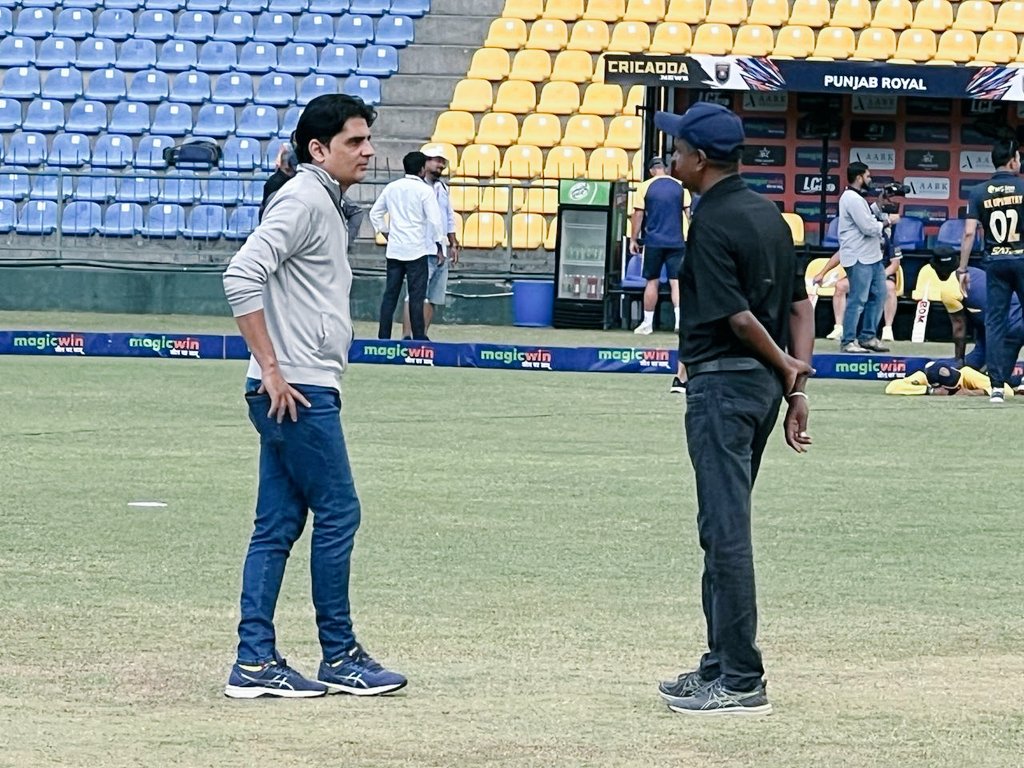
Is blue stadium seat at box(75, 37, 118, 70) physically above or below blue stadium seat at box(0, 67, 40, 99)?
above

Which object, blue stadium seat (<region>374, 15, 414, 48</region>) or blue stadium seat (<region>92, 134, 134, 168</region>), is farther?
blue stadium seat (<region>374, 15, 414, 48</region>)

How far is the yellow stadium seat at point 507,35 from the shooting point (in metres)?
29.3

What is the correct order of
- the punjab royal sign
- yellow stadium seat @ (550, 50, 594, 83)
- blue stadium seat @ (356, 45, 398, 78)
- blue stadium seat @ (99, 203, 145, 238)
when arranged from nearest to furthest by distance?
the punjab royal sign, blue stadium seat @ (99, 203, 145, 238), yellow stadium seat @ (550, 50, 594, 83), blue stadium seat @ (356, 45, 398, 78)

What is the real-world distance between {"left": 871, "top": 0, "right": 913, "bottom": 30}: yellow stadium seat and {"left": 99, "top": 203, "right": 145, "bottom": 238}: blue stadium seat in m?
10.3

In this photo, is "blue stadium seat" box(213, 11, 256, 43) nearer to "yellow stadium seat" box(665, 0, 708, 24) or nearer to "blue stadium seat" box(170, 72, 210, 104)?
"blue stadium seat" box(170, 72, 210, 104)

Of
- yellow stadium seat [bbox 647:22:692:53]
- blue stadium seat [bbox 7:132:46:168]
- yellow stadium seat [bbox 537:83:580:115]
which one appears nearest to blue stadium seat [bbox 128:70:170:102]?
blue stadium seat [bbox 7:132:46:168]

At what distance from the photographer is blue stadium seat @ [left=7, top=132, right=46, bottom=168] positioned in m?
28.4

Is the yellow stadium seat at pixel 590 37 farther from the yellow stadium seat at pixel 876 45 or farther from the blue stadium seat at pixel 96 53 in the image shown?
the blue stadium seat at pixel 96 53

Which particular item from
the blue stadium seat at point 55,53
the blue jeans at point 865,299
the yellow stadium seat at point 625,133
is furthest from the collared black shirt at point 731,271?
the blue stadium seat at point 55,53

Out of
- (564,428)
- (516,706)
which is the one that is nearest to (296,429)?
(516,706)

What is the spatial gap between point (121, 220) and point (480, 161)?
4729 mm

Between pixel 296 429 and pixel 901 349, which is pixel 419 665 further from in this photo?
pixel 901 349

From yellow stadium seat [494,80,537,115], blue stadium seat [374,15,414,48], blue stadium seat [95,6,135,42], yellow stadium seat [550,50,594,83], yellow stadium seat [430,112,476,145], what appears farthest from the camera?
blue stadium seat [95,6,135,42]

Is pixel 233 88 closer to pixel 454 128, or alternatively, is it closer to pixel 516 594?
pixel 454 128
